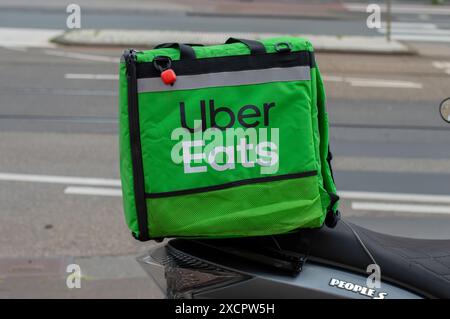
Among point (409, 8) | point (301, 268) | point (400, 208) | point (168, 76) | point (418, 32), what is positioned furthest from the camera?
point (409, 8)

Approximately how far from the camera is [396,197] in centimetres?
511

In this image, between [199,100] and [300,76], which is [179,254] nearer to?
[199,100]

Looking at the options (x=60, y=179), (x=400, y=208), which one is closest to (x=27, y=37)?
(x=60, y=179)

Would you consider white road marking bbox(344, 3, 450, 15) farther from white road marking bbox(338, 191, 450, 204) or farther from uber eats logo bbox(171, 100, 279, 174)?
uber eats logo bbox(171, 100, 279, 174)

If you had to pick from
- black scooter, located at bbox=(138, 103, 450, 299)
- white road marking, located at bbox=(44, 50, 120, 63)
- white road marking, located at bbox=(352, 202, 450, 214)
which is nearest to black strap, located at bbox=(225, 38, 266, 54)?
black scooter, located at bbox=(138, 103, 450, 299)

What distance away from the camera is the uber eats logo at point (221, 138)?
187cm

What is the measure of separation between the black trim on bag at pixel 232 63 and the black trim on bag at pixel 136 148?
0.03 metres

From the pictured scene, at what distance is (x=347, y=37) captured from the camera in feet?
40.8

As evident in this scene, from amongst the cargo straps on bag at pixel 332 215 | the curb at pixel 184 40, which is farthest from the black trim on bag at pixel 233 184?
the curb at pixel 184 40

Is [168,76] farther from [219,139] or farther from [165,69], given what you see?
[219,139]

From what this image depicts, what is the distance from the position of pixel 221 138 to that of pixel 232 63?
220mm

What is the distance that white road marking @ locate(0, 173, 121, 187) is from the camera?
5227 mm

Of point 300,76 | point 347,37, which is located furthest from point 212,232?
point 347,37
